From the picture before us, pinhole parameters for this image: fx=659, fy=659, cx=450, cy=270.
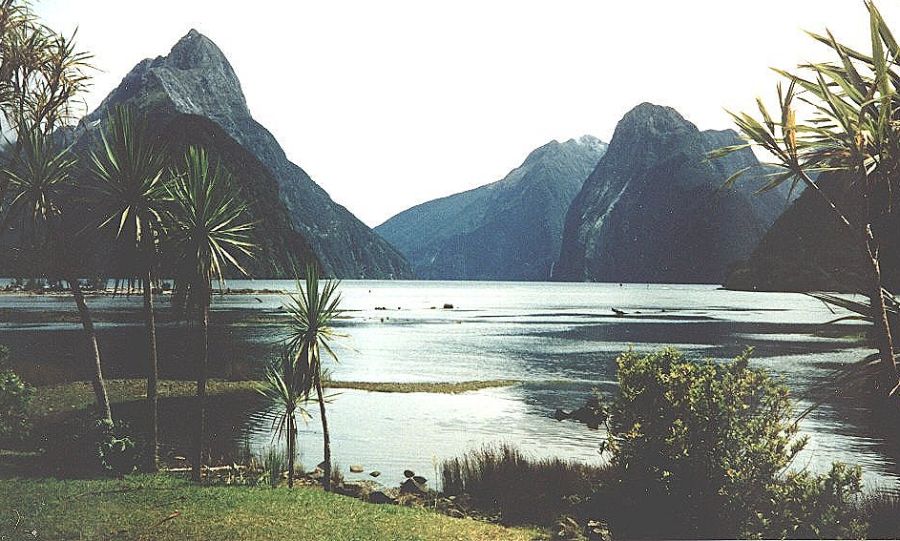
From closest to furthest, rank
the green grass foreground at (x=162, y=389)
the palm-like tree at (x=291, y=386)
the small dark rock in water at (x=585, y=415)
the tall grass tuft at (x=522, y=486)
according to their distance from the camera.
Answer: the tall grass tuft at (x=522, y=486)
the palm-like tree at (x=291, y=386)
the green grass foreground at (x=162, y=389)
the small dark rock in water at (x=585, y=415)

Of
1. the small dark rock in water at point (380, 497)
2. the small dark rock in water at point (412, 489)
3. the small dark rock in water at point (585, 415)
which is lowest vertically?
the small dark rock in water at point (585, 415)

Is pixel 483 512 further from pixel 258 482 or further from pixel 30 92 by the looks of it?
pixel 30 92

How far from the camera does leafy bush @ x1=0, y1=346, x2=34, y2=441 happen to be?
54.4 feet

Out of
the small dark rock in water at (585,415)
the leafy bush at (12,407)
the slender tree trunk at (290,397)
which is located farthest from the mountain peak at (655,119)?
the leafy bush at (12,407)

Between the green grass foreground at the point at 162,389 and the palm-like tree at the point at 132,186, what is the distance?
13.2 m

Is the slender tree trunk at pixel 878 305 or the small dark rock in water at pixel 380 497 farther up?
the slender tree trunk at pixel 878 305

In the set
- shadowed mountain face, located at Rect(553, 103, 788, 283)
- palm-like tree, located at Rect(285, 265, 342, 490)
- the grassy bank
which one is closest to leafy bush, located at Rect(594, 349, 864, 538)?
palm-like tree, located at Rect(285, 265, 342, 490)

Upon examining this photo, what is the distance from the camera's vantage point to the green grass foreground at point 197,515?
10.7m

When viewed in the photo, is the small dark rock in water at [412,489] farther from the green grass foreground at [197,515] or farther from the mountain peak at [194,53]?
the mountain peak at [194,53]

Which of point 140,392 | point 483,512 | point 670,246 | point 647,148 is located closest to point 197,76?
point 140,392

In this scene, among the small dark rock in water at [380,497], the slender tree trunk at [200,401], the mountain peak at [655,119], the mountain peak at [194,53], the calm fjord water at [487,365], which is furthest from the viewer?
the mountain peak at [655,119]

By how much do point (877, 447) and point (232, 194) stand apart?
Result: 2503cm

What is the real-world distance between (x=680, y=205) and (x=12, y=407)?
10136 cm

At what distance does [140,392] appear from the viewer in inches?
1368
